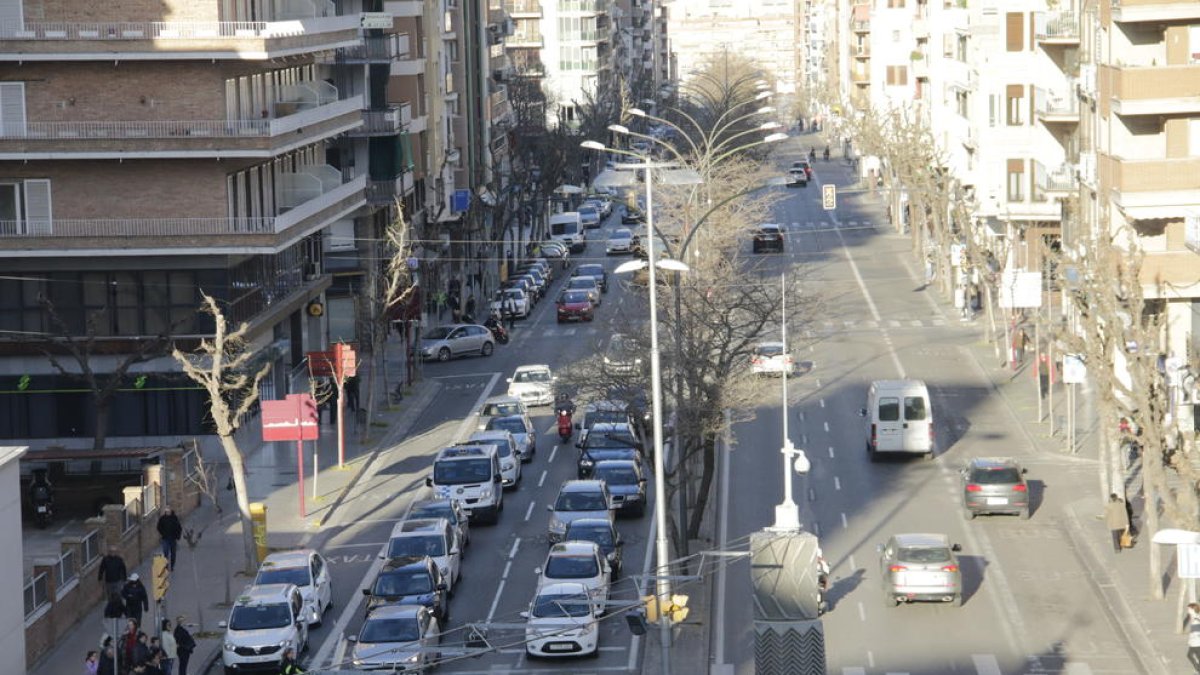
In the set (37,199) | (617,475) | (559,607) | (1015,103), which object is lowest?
(559,607)

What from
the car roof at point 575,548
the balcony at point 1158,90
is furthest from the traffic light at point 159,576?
the balcony at point 1158,90

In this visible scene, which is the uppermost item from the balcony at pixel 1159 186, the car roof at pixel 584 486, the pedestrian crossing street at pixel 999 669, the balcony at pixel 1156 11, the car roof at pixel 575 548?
the balcony at pixel 1156 11

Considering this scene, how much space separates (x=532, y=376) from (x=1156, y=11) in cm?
2457

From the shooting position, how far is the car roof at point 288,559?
4209cm

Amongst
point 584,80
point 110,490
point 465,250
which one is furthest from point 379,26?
point 584,80

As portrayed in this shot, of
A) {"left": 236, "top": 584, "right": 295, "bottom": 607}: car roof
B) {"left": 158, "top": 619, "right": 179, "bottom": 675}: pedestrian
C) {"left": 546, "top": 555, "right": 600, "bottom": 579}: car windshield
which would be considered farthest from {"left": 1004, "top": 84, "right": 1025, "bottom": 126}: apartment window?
{"left": 158, "top": 619, "right": 179, "bottom": 675}: pedestrian

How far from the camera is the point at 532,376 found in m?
67.7

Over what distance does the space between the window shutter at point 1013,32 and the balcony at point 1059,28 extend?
8886mm

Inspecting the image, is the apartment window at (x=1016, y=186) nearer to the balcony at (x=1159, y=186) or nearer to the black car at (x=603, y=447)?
the black car at (x=603, y=447)

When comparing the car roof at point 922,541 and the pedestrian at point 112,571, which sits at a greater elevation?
the car roof at point 922,541

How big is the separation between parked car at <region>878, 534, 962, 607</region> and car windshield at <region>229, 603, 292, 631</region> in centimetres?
1229

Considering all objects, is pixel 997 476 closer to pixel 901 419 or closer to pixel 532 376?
pixel 901 419

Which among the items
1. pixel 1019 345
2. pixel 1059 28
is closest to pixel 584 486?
pixel 1019 345

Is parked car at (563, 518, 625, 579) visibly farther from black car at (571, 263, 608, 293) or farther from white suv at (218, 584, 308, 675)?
black car at (571, 263, 608, 293)
